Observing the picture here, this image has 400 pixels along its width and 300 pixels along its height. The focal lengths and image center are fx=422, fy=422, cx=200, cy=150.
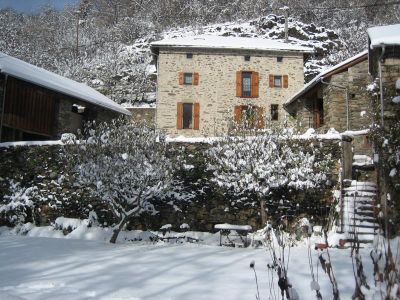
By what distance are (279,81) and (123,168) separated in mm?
17283

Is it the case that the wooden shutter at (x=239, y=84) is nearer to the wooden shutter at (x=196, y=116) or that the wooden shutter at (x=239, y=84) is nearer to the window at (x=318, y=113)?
the wooden shutter at (x=196, y=116)

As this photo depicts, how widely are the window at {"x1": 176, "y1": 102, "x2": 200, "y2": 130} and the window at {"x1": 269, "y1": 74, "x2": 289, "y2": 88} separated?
448 cm

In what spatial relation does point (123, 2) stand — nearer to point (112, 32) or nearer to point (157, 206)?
point (112, 32)

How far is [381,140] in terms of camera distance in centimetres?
966

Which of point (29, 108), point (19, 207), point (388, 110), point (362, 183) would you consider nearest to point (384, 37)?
point (388, 110)

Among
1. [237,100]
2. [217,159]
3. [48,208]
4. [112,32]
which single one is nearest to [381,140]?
[217,159]

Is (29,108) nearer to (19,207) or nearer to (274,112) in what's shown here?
(19,207)

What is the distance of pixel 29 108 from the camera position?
52.1 feet

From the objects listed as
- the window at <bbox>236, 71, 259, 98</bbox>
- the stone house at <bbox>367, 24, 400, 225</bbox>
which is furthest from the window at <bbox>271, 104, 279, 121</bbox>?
the stone house at <bbox>367, 24, 400, 225</bbox>

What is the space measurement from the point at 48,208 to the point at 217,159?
5010 millimetres

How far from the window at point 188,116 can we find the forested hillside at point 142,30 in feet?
27.4

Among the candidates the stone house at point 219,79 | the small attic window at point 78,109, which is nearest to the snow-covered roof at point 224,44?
the stone house at point 219,79

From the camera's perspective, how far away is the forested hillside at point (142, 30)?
33.8 metres

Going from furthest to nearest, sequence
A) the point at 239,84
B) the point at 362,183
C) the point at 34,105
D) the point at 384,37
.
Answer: the point at 239,84
the point at 34,105
the point at 362,183
the point at 384,37
